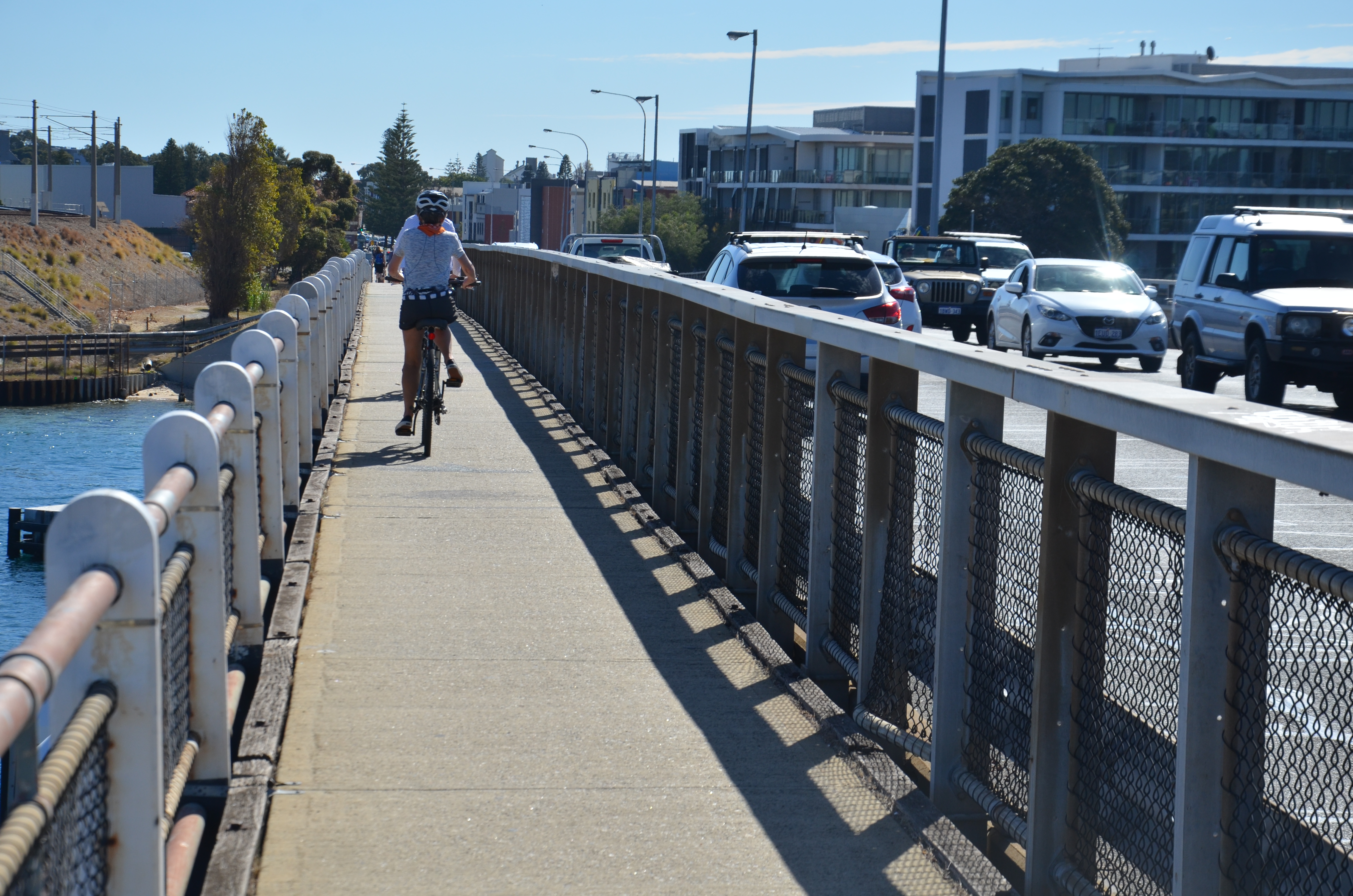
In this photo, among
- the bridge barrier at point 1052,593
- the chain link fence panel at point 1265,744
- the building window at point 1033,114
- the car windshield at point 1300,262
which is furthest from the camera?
the building window at point 1033,114

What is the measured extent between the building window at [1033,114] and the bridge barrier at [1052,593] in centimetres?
8799

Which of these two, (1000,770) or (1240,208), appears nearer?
(1000,770)

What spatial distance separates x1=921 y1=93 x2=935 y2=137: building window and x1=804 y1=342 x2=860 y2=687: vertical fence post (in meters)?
91.8

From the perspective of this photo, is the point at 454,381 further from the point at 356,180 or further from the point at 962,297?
the point at 356,180

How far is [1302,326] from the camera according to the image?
1786cm

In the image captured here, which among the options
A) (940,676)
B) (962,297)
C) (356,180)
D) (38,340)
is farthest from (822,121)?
(940,676)

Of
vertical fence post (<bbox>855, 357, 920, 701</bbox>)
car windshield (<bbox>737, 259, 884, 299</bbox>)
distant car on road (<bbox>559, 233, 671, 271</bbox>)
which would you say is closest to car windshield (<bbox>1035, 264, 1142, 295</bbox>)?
distant car on road (<bbox>559, 233, 671, 271</bbox>)

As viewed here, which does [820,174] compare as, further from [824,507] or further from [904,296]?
[824,507]

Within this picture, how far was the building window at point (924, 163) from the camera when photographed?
9475 centimetres

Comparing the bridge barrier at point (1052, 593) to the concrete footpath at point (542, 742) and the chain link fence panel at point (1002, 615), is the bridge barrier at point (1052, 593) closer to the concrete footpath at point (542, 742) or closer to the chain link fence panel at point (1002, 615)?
the chain link fence panel at point (1002, 615)

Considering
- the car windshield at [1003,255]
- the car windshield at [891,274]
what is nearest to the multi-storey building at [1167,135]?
the car windshield at [1003,255]

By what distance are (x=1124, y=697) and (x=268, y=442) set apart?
13.0 ft

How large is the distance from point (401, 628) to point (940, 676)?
8.79ft

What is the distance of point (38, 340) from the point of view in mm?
87000
